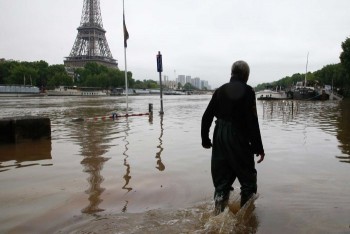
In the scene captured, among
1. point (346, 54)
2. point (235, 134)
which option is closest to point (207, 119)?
point (235, 134)

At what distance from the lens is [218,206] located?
13.5ft

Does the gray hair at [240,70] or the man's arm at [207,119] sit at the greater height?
the gray hair at [240,70]

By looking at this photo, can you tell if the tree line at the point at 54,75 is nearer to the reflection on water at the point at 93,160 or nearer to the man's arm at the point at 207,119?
the reflection on water at the point at 93,160

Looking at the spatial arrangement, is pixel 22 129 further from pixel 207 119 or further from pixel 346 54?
pixel 346 54

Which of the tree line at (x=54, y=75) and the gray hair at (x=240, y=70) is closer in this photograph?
the gray hair at (x=240, y=70)

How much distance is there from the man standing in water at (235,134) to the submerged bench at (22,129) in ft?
24.3

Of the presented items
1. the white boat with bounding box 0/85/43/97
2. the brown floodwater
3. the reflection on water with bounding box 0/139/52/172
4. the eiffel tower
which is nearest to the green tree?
the brown floodwater

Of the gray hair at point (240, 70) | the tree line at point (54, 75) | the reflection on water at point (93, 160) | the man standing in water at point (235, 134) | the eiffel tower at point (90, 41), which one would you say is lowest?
the reflection on water at point (93, 160)

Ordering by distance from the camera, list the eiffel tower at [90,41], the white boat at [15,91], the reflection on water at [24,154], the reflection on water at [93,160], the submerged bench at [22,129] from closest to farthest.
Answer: the reflection on water at [93,160]
the reflection on water at [24,154]
the submerged bench at [22,129]
the white boat at [15,91]
the eiffel tower at [90,41]

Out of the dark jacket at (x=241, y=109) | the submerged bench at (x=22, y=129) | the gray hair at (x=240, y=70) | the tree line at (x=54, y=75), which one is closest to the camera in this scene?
the dark jacket at (x=241, y=109)

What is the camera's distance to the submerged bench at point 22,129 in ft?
31.4

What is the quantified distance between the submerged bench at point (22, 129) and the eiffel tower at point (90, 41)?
421ft

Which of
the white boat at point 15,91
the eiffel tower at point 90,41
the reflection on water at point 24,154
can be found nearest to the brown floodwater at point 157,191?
the reflection on water at point 24,154

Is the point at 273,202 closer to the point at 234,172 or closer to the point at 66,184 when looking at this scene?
the point at 234,172
